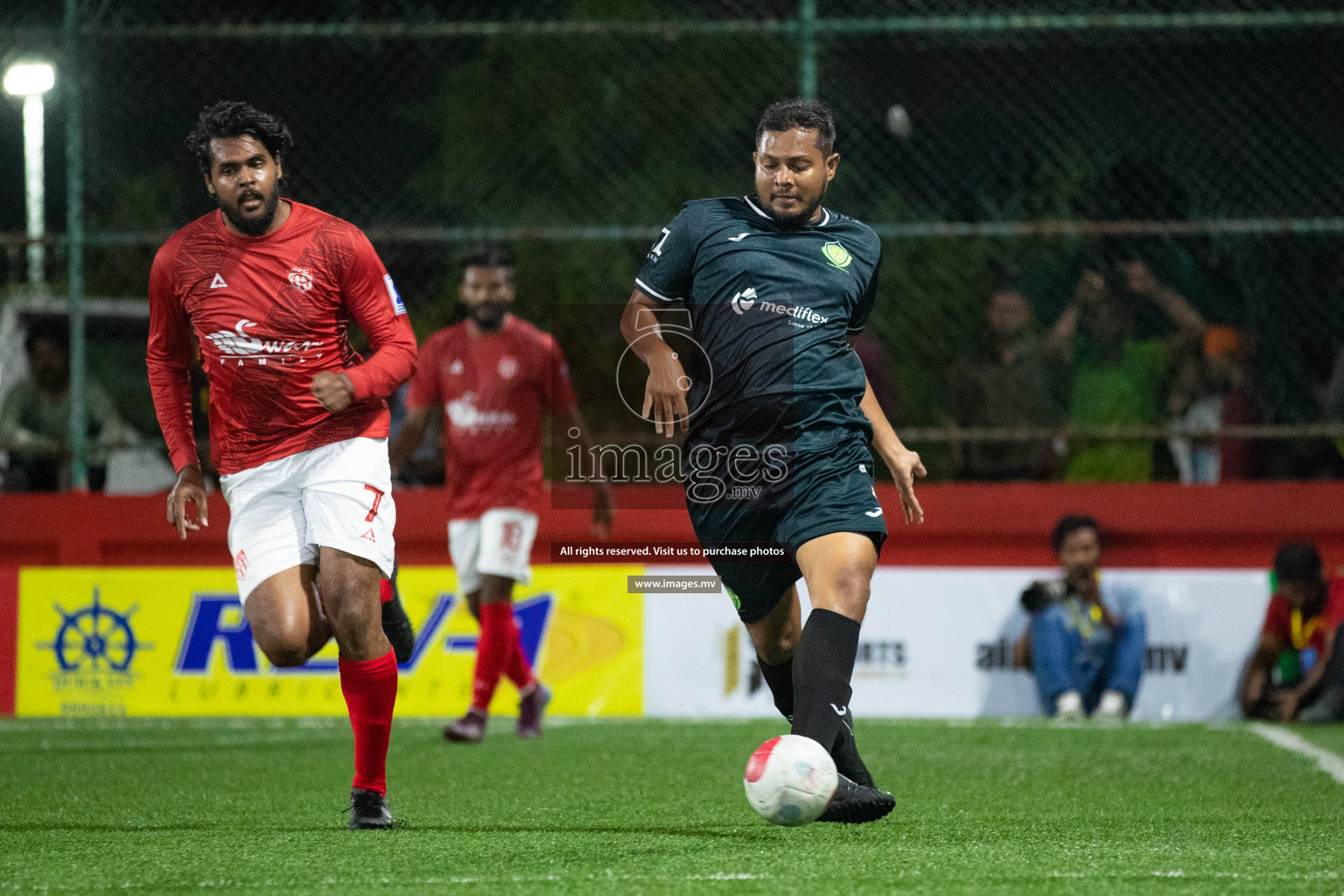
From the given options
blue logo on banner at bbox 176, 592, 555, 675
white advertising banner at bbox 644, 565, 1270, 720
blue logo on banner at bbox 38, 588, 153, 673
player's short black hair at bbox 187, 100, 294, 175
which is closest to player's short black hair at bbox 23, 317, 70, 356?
blue logo on banner at bbox 38, 588, 153, 673

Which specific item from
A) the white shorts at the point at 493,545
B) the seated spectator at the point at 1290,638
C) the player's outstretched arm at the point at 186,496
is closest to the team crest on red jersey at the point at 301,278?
the player's outstretched arm at the point at 186,496

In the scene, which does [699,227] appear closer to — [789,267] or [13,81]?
[789,267]

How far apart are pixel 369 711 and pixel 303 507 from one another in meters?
0.67

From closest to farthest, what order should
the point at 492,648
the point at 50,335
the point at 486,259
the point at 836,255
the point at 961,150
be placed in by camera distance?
the point at 836,255
the point at 492,648
the point at 486,259
the point at 50,335
the point at 961,150

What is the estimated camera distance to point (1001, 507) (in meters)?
9.31

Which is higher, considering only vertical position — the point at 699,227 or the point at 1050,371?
the point at 1050,371

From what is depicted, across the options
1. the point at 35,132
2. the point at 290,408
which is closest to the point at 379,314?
the point at 290,408

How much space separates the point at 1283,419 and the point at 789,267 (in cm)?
553

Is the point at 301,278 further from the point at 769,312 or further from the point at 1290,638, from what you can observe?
the point at 1290,638

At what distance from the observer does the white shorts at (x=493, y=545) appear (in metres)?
7.92

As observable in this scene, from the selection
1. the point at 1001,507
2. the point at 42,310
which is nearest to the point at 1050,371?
the point at 1001,507

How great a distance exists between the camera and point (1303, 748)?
7234 mm

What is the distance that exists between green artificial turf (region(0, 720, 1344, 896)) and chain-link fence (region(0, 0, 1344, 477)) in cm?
250

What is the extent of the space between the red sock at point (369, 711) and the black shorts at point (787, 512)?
1094 millimetres
